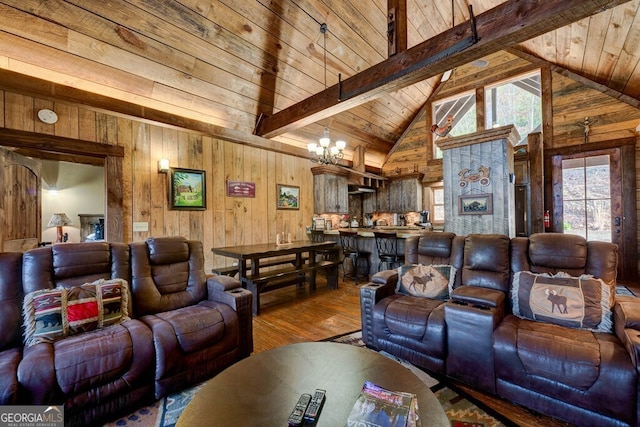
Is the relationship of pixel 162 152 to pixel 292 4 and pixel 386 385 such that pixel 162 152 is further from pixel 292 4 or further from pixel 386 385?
pixel 386 385

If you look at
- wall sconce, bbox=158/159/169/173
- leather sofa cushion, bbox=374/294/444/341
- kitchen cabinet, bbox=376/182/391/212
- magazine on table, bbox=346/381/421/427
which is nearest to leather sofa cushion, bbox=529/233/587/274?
leather sofa cushion, bbox=374/294/444/341

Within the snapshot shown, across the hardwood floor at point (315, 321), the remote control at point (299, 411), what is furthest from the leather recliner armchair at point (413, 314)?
the remote control at point (299, 411)

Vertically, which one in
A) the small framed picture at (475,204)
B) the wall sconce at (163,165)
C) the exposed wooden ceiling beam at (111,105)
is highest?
the exposed wooden ceiling beam at (111,105)

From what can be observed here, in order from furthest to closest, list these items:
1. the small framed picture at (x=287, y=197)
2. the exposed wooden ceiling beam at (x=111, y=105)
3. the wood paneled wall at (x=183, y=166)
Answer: the small framed picture at (x=287, y=197)
the wood paneled wall at (x=183, y=166)
the exposed wooden ceiling beam at (x=111, y=105)

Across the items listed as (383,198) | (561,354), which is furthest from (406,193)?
(561,354)

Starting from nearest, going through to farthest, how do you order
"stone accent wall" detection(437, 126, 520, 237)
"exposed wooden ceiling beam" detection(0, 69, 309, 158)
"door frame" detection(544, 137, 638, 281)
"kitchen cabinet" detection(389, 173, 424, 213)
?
"exposed wooden ceiling beam" detection(0, 69, 309, 158) < "stone accent wall" detection(437, 126, 520, 237) < "door frame" detection(544, 137, 638, 281) < "kitchen cabinet" detection(389, 173, 424, 213)

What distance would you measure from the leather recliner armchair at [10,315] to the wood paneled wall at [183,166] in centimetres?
172

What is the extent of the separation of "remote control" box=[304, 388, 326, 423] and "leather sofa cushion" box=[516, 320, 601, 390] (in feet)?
4.46

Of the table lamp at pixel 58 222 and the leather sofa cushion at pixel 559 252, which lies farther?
the table lamp at pixel 58 222

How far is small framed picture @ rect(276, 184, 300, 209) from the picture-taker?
5.56m

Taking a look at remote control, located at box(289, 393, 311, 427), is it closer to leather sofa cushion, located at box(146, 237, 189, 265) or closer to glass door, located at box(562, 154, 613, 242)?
leather sofa cushion, located at box(146, 237, 189, 265)

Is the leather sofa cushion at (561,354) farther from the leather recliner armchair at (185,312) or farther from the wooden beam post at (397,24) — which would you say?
the wooden beam post at (397,24)

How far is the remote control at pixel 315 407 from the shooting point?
108 cm

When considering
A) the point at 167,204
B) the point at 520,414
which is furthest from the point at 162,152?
the point at 520,414
